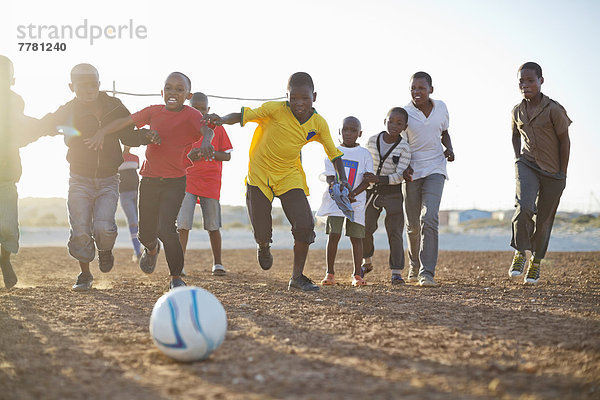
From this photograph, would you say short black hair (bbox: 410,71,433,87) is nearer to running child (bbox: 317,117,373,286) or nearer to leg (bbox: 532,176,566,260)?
running child (bbox: 317,117,373,286)

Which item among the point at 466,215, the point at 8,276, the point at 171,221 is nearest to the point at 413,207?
the point at 171,221

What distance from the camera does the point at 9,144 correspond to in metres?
6.47

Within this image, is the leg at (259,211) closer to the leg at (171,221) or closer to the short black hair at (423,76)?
the leg at (171,221)

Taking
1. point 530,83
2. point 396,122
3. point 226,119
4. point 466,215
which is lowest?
point 466,215

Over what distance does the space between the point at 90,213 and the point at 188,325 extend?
3589 mm

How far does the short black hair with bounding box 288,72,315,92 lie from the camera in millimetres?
6312

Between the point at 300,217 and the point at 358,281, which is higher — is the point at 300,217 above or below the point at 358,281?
above

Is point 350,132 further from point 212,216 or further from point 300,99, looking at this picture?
point 212,216

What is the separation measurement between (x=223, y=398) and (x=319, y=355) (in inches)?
37.2

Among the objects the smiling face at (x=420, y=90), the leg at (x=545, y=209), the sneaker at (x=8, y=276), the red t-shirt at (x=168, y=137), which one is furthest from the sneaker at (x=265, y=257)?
the leg at (x=545, y=209)

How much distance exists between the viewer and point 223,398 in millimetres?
2850

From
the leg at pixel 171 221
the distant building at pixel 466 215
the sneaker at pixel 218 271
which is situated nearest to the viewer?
the leg at pixel 171 221

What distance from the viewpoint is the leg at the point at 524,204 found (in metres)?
7.55

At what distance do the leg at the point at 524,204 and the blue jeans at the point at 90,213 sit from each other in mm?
4763
